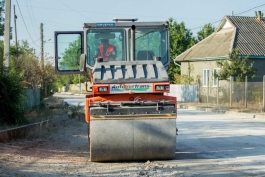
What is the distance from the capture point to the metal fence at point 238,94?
1166 inches

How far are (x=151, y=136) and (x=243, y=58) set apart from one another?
80.6ft

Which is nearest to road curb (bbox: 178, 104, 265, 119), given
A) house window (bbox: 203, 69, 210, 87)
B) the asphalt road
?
house window (bbox: 203, 69, 210, 87)

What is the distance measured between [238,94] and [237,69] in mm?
1952

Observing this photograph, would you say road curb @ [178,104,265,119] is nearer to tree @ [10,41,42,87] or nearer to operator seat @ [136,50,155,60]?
tree @ [10,41,42,87]

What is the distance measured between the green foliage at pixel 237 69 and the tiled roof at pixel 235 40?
2.70m

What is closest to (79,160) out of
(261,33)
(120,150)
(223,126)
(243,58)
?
(120,150)

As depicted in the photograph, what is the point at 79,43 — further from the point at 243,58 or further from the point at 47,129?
the point at 243,58

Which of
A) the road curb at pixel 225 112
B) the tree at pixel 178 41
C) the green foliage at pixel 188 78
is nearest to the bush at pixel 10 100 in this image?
the road curb at pixel 225 112

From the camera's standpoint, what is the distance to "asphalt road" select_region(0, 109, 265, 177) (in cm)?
939

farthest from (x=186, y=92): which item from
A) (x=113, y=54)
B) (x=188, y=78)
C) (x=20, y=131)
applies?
(x=113, y=54)

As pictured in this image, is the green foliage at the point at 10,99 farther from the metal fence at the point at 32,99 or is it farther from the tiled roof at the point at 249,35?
the tiled roof at the point at 249,35

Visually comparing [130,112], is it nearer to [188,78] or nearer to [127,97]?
[127,97]

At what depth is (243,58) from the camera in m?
33.5

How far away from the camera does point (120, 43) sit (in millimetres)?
11961
